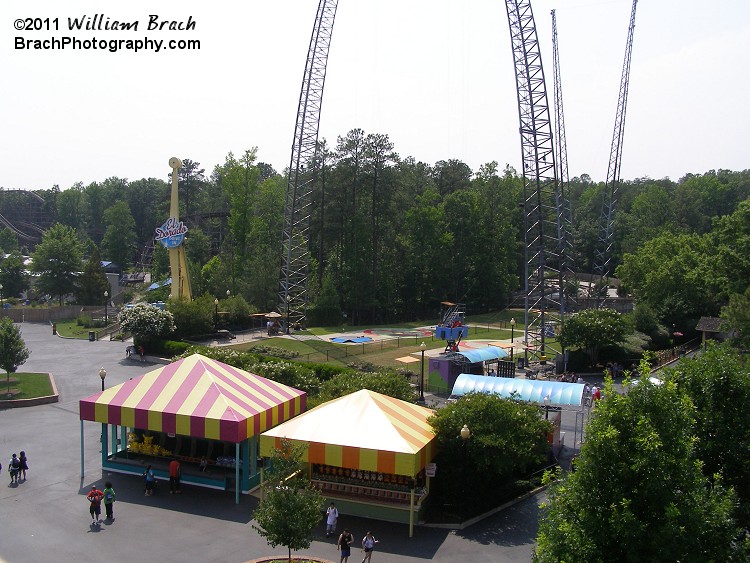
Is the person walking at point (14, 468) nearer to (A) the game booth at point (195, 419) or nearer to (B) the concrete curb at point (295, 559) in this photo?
(A) the game booth at point (195, 419)

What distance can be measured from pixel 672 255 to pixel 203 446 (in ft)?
167

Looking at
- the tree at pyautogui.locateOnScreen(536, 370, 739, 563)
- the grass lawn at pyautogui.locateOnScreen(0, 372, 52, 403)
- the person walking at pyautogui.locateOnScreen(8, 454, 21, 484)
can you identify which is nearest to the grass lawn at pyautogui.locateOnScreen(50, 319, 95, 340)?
the grass lawn at pyautogui.locateOnScreen(0, 372, 52, 403)

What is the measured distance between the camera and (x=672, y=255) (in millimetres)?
63250

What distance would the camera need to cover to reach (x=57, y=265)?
78.0 metres

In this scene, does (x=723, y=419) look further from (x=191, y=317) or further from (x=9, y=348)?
(x=191, y=317)

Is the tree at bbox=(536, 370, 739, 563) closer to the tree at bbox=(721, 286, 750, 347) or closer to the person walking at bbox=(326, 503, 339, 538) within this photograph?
the person walking at bbox=(326, 503, 339, 538)

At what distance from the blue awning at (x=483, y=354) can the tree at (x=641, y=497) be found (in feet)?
86.0

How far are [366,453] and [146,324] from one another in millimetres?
31277

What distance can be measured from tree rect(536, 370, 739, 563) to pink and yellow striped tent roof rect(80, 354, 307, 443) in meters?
13.0

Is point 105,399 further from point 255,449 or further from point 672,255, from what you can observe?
point 672,255

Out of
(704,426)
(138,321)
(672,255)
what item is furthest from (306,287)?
(704,426)

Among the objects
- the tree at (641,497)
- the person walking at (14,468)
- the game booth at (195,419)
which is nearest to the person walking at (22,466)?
the person walking at (14,468)

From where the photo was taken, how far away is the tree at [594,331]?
4409 centimetres

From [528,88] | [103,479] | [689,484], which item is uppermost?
[528,88]
